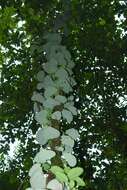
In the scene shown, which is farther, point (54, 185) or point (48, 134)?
point (48, 134)

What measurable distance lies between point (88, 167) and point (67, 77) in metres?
5.01

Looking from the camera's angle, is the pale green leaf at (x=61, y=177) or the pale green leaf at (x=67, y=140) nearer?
the pale green leaf at (x=61, y=177)

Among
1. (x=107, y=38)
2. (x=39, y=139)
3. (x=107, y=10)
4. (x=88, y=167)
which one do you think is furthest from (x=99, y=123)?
(x=39, y=139)

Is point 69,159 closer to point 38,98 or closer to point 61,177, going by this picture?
point 61,177

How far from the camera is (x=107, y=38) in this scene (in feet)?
19.1

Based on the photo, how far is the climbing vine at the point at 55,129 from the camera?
67.3 inches

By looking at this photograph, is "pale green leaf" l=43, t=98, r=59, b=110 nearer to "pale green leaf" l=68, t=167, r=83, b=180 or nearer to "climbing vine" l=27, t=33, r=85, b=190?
"climbing vine" l=27, t=33, r=85, b=190

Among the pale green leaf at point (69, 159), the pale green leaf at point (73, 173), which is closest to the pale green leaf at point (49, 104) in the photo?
the pale green leaf at point (69, 159)

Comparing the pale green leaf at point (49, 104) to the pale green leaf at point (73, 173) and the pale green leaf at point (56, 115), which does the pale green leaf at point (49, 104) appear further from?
the pale green leaf at point (73, 173)

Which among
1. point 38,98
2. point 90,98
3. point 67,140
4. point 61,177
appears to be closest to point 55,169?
point 61,177

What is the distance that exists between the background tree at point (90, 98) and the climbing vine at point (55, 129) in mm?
3254

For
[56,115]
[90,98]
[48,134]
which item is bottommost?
[48,134]

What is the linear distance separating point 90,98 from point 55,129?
4.79 metres

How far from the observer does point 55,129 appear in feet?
6.09
